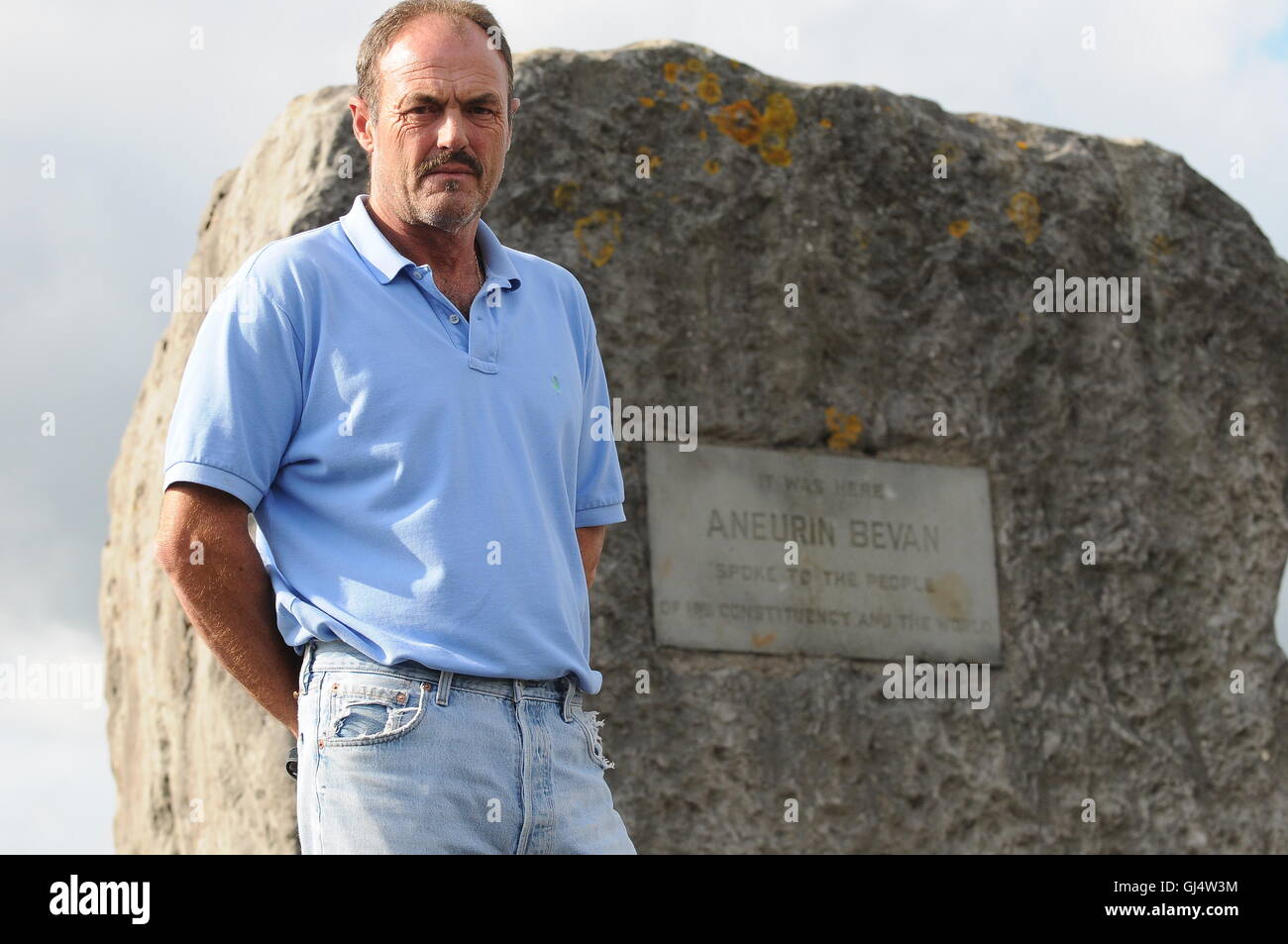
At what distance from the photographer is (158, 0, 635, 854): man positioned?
5.51ft

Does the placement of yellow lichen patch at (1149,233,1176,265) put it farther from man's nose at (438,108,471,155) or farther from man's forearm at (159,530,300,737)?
man's forearm at (159,530,300,737)

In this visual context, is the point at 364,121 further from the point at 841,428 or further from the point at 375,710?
the point at 841,428

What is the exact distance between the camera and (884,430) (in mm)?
4238

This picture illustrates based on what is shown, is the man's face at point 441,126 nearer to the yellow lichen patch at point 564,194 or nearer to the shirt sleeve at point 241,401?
the shirt sleeve at point 241,401

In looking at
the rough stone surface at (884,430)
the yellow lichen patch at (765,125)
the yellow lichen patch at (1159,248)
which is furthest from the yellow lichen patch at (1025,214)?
the yellow lichen patch at (765,125)

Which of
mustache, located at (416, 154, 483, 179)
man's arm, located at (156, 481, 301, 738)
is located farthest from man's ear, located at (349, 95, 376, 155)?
man's arm, located at (156, 481, 301, 738)

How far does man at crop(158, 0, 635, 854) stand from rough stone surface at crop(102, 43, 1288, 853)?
1902 mm

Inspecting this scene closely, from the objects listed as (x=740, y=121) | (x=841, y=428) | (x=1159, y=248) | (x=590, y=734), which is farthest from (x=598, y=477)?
(x=1159, y=248)

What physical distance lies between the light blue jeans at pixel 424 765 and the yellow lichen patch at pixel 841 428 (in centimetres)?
254

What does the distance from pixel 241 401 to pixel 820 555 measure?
8.35 feet

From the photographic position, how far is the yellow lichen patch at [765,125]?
4219mm

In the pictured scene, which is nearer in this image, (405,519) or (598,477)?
(405,519)

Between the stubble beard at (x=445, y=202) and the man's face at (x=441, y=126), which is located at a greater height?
the man's face at (x=441, y=126)
